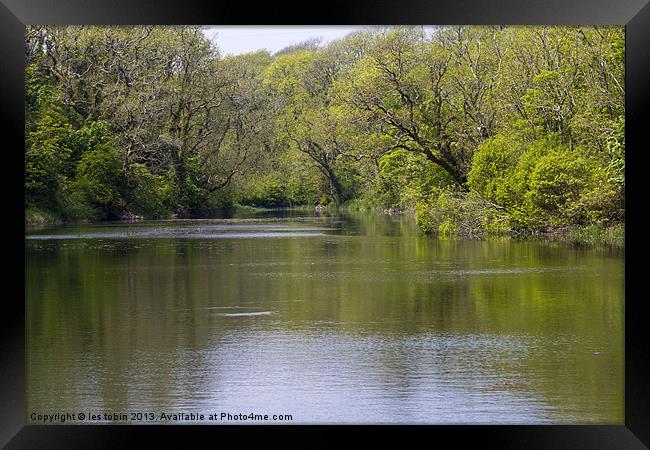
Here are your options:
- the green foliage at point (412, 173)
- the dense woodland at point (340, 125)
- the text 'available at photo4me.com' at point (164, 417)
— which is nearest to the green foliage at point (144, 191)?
the dense woodland at point (340, 125)

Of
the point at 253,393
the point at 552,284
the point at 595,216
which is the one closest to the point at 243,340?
the point at 253,393

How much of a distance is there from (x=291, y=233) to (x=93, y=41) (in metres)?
11.2

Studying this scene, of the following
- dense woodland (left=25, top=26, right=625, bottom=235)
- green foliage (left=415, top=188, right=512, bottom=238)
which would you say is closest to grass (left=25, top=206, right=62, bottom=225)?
dense woodland (left=25, top=26, right=625, bottom=235)

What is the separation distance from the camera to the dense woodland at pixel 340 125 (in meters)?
25.4

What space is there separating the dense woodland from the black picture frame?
1163 cm

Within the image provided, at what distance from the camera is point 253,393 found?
10.1m

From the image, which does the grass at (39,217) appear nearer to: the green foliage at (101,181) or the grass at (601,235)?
the green foliage at (101,181)

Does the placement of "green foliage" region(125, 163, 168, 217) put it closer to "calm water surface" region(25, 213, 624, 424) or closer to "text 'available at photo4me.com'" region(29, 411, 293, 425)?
"calm water surface" region(25, 213, 624, 424)

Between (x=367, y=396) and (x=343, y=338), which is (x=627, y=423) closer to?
(x=367, y=396)
